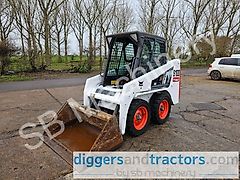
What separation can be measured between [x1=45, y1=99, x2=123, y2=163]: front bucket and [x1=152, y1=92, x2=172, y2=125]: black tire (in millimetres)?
1411

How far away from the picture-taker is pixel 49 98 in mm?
7945

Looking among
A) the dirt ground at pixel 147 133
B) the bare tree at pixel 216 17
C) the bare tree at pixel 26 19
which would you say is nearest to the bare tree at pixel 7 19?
the bare tree at pixel 26 19

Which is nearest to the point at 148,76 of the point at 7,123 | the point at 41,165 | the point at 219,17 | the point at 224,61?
the point at 41,165

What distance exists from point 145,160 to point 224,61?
1169cm

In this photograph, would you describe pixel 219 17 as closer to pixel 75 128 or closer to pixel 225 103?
pixel 225 103

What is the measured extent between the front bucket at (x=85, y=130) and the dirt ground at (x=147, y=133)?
328 millimetres

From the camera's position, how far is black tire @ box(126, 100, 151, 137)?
418cm

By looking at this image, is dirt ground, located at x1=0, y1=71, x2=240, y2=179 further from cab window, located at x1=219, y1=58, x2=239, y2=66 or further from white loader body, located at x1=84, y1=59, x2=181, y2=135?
cab window, located at x1=219, y1=58, x2=239, y2=66

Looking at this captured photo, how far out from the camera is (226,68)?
1304cm

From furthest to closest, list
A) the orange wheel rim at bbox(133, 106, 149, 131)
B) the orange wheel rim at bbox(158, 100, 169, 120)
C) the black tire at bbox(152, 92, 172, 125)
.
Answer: the orange wheel rim at bbox(158, 100, 169, 120) < the black tire at bbox(152, 92, 172, 125) < the orange wheel rim at bbox(133, 106, 149, 131)

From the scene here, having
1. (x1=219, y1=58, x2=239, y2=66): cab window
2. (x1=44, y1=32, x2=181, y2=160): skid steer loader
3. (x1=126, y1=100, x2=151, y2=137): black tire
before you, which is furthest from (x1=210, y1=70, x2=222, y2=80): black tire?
(x1=126, y1=100, x2=151, y2=137): black tire

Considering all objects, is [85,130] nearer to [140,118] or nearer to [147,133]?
[140,118]

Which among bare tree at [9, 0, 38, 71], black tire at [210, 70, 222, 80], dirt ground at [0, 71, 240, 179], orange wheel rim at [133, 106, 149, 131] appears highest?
bare tree at [9, 0, 38, 71]

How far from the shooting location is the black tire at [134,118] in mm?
4176
